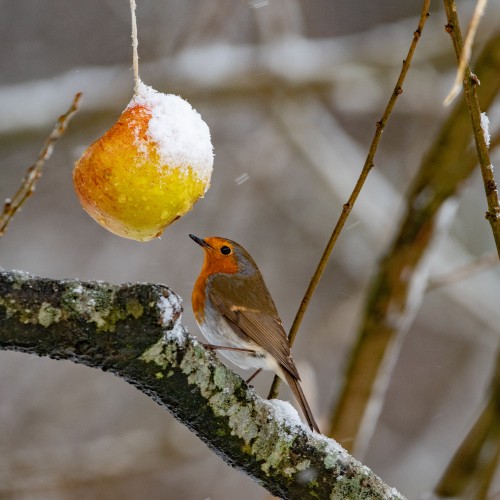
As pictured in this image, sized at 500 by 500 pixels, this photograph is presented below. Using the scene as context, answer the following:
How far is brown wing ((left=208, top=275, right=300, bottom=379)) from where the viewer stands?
194cm

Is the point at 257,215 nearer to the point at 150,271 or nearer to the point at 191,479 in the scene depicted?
the point at 150,271

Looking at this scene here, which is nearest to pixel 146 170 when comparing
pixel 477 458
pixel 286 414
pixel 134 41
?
pixel 134 41

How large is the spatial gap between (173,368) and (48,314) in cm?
22

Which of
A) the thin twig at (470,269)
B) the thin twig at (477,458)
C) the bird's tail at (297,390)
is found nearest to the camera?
the bird's tail at (297,390)

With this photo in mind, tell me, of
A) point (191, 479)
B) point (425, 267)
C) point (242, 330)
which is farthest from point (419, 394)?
point (242, 330)

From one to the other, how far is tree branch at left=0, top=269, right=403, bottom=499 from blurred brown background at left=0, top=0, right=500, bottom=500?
156 centimetres

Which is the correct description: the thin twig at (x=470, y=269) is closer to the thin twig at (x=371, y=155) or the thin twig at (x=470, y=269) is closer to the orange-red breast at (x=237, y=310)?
the orange-red breast at (x=237, y=310)

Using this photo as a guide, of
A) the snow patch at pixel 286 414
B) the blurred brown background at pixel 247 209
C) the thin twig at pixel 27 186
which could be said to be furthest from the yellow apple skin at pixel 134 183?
the blurred brown background at pixel 247 209

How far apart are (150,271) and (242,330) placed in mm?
4327

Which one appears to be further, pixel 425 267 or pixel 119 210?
pixel 425 267

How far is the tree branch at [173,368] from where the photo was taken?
1.12 meters

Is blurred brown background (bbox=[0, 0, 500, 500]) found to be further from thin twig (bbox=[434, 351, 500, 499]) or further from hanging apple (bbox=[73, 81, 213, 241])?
hanging apple (bbox=[73, 81, 213, 241])

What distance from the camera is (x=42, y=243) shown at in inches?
268

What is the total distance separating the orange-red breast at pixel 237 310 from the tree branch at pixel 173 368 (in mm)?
569
